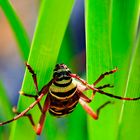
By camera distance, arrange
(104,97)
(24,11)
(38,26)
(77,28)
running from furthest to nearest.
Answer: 1. (24,11)
2. (77,28)
3. (104,97)
4. (38,26)

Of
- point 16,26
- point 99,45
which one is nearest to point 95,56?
point 99,45

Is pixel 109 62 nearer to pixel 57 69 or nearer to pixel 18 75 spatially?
pixel 57 69

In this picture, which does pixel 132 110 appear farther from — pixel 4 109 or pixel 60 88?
pixel 4 109

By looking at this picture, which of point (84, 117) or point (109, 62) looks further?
point (84, 117)

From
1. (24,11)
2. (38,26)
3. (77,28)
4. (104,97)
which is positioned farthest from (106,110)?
(24,11)

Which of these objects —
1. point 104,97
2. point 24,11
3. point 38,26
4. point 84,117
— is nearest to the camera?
point 38,26

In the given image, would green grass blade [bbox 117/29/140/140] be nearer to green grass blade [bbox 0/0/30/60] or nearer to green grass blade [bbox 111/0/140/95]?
green grass blade [bbox 111/0/140/95]
